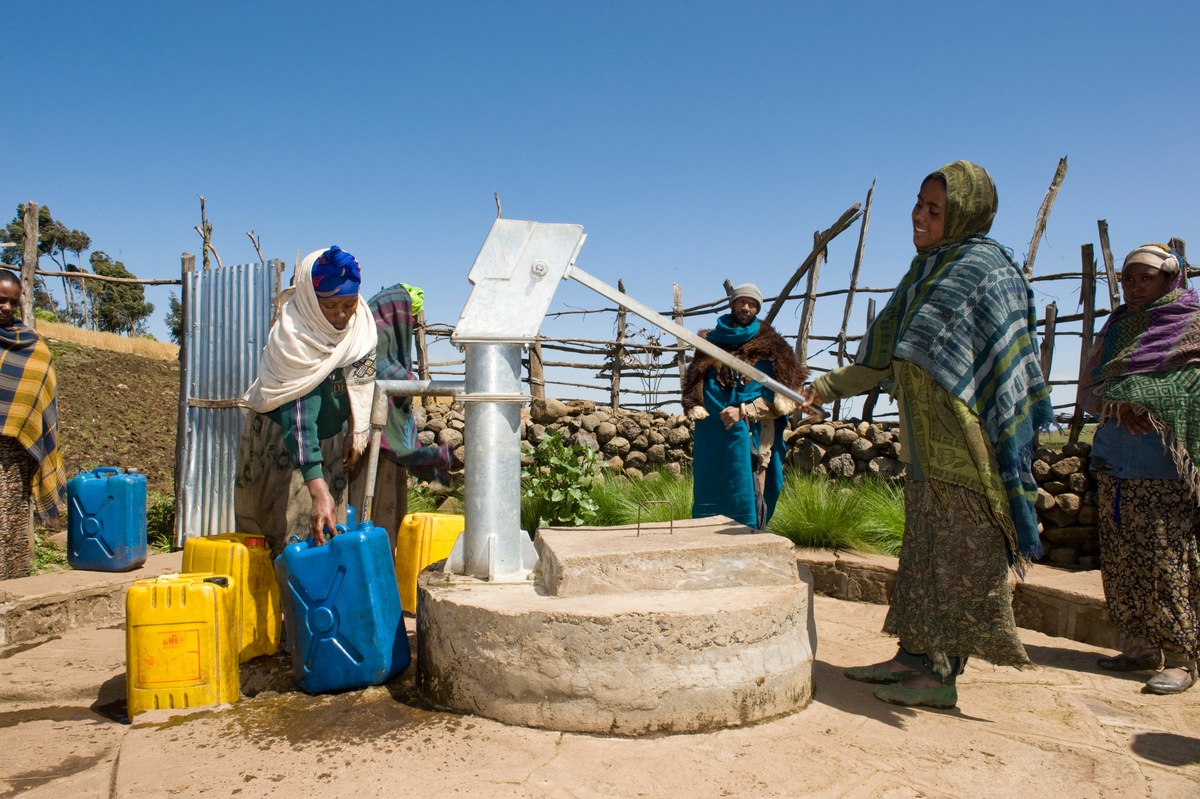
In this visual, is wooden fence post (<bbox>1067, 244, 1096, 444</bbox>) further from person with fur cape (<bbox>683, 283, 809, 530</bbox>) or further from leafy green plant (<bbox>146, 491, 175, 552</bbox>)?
leafy green plant (<bbox>146, 491, 175, 552</bbox>)

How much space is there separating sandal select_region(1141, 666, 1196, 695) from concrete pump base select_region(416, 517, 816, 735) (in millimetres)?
1402

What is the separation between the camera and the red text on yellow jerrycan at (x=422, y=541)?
3709mm

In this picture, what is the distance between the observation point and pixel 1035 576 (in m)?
4.27

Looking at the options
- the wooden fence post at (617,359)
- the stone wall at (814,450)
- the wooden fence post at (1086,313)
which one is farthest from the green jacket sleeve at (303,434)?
the wooden fence post at (617,359)

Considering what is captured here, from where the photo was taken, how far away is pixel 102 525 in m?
4.63

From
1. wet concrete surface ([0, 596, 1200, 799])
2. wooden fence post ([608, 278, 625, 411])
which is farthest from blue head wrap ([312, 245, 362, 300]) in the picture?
wooden fence post ([608, 278, 625, 411])

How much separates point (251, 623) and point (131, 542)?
7.05 ft

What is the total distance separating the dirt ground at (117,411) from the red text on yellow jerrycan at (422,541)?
191 inches

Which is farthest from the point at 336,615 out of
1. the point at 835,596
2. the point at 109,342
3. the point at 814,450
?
the point at 109,342

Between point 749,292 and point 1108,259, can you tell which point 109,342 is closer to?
point 749,292

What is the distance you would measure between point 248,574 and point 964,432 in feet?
8.46

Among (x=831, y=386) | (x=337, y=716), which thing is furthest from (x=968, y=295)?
(x=337, y=716)

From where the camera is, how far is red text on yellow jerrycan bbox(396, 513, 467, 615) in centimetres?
371

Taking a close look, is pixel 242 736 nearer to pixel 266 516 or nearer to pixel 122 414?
pixel 266 516
